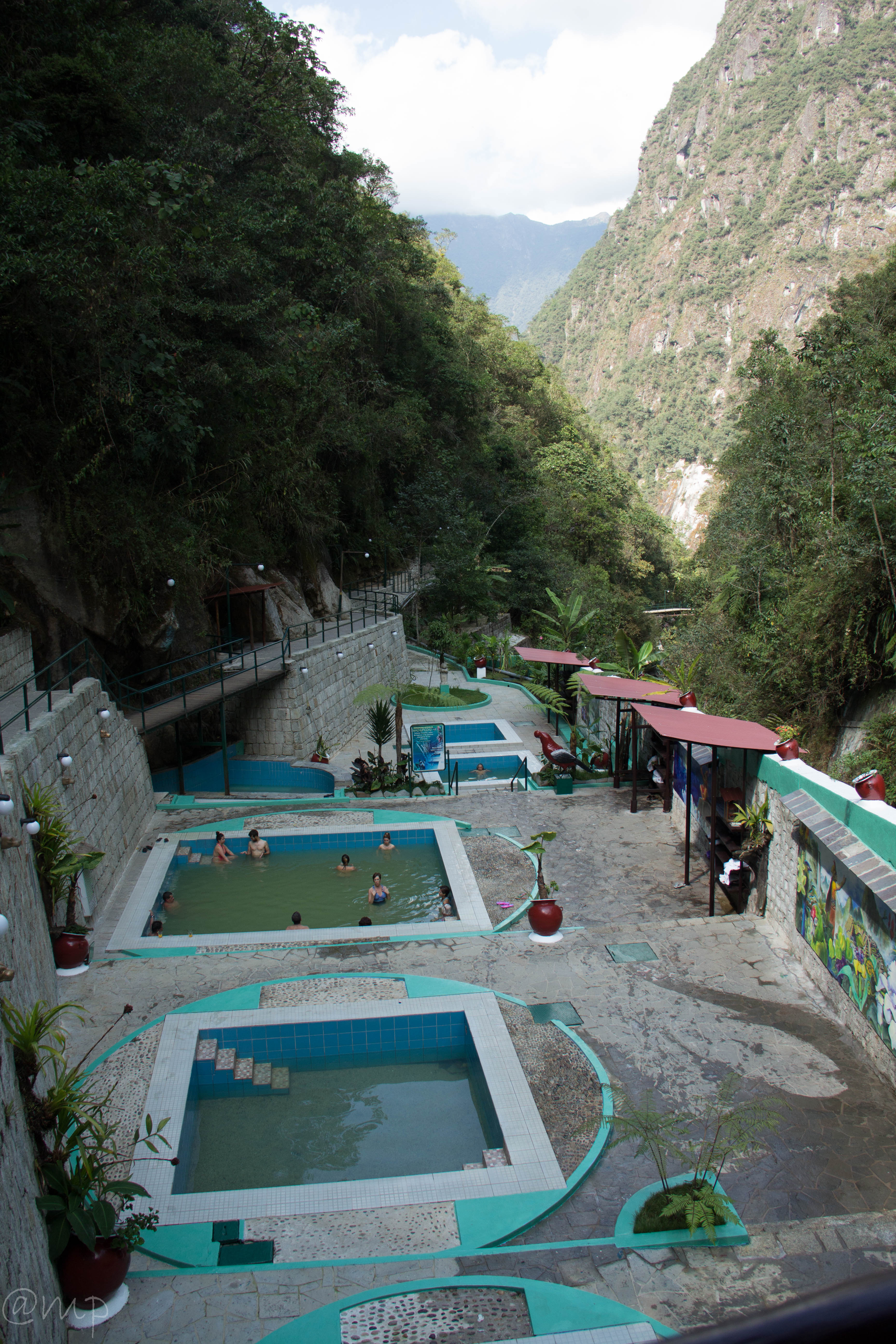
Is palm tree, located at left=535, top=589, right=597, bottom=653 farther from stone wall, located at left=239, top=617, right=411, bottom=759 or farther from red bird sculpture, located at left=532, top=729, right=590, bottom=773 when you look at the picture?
stone wall, located at left=239, top=617, right=411, bottom=759

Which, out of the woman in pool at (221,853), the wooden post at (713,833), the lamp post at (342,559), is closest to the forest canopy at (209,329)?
the lamp post at (342,559)

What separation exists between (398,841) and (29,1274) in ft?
32.9

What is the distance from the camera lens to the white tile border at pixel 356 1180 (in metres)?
6.59

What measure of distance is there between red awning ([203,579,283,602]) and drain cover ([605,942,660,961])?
13965 millimetres

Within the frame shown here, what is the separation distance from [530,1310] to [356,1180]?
73.6 inches

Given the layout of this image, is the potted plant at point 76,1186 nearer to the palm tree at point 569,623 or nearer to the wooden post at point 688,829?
the wooden post at point 688,829

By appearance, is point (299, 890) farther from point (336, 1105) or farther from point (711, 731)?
point (711, 731)

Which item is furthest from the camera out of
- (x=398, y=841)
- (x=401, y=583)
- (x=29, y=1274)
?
(x=401, y=583)

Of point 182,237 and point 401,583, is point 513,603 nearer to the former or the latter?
point 401,583

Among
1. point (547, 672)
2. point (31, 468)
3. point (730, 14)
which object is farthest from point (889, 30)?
point (31, 468)

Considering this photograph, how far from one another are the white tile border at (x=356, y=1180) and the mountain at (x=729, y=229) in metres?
78.8

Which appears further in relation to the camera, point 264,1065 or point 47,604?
point 47,604

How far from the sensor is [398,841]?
14977 mm

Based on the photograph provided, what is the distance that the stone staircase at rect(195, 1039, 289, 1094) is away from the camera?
8383 millimetres
